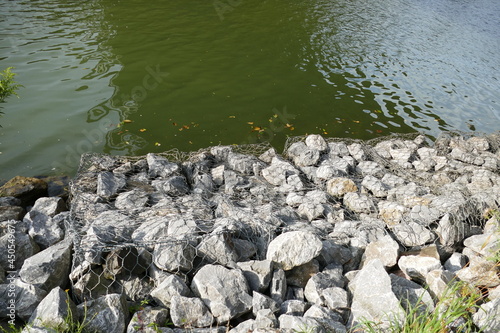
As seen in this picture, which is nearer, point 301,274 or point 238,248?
point 301,274

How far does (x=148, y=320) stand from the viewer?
3.10 metres

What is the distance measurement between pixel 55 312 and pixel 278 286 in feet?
5.51

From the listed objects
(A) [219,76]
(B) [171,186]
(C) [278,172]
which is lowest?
(C) [278,172]

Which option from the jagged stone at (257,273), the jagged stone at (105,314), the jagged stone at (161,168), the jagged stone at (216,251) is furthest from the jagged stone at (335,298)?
the jagged stone at (161,168)

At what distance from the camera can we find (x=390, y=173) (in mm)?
6590

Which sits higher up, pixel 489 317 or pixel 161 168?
pixel 489 317

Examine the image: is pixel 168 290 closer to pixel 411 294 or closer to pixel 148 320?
pixel 148 320

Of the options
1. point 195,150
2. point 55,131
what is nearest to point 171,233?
point 195,150

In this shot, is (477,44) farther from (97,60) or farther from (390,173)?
(97,60)

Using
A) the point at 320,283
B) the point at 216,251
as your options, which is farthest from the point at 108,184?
the point at 320,283

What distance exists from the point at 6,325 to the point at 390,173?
539cm

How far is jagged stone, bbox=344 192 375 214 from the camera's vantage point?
541 centimetres

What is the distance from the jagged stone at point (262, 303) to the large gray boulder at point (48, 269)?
1.62 m

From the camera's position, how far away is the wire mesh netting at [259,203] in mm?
3588
